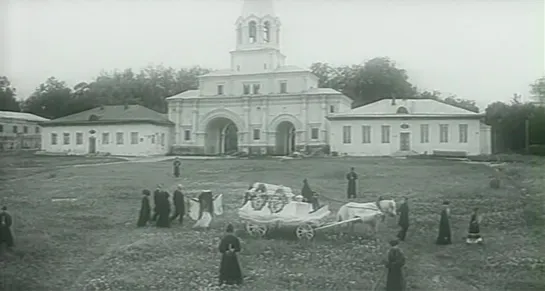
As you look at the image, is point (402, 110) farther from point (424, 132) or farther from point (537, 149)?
point (537, 149)

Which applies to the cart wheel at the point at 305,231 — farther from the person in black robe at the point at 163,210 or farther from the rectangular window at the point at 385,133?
the rectangular window at the point at 385,133

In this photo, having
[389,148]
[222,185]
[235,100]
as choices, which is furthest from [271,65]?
[222,185]

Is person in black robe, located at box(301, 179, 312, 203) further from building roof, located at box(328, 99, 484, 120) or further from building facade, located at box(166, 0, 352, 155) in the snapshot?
building roof, located at box(328, 99, 484, 120)

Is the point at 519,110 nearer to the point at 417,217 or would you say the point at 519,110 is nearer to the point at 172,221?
the point at 417,217

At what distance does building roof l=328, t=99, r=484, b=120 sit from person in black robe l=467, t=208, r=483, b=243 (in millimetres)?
1885

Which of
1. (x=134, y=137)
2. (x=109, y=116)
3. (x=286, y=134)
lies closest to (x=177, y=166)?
(x=109, y=116)

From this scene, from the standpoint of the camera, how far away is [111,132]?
7441mm

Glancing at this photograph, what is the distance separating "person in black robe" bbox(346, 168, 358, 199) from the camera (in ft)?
18.3

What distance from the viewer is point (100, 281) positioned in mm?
4883

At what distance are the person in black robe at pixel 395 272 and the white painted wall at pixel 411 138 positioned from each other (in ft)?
7.04

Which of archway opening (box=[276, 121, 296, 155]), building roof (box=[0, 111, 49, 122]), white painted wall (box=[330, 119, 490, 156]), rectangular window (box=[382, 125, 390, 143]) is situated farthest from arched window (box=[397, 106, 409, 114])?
building roof (box=[0, 111, 49, 122])

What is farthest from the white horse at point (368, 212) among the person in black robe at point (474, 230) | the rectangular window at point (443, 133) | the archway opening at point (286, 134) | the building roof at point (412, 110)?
the archway opening at point (286, 134)

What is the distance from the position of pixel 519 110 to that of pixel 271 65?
15.1 ft

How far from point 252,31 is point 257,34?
426mm
